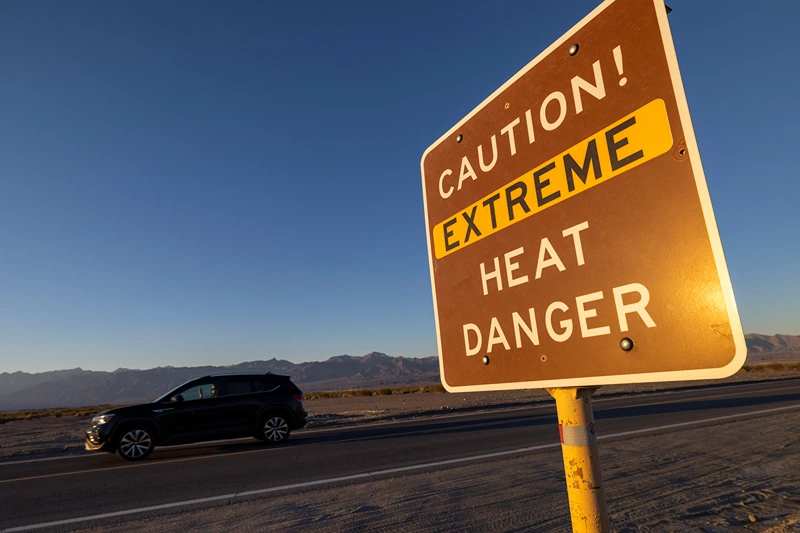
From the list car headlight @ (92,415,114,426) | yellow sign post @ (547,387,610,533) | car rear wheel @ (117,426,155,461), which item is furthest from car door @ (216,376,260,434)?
yellow sign post @ (547,387,610,533)

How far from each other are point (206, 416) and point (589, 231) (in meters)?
11.9

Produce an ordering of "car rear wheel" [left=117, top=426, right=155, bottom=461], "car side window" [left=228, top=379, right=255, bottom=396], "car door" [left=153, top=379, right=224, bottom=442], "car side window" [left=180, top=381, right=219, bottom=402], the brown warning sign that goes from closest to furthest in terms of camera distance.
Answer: the brown warning sign
"car rear wheel" [left=117, top=426, right=155, bottom=461]
"car door" [left=153, top=379, right=224, bottom=442]
"car side window" [left=180, top=381, right=219, bottom=402]
"car side window" [left=228, top=379, right=255, bottom=396]

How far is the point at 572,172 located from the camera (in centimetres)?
126

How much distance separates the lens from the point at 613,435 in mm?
9672

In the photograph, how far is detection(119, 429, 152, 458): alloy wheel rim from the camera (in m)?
10.1

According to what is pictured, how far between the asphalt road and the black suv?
376 millimetres

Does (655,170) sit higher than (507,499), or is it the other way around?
(655,170)

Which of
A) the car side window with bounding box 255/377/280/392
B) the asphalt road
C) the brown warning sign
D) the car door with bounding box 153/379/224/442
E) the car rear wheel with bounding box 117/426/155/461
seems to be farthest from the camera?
the car side window with bounding box 255/377/280/392

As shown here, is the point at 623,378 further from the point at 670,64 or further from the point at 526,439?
the point at 526,439

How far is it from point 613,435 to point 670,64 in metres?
10.4

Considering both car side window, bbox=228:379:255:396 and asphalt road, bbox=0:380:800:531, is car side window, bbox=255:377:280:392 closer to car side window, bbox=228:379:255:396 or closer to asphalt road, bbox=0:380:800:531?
car side window, bbox=228:379:255:396

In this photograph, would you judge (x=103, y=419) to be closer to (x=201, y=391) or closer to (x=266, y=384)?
(x=201, y=391)

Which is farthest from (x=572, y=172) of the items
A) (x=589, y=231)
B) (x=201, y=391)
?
(x=201, y=391)

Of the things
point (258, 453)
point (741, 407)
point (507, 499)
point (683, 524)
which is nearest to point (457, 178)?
point (683, 524)
